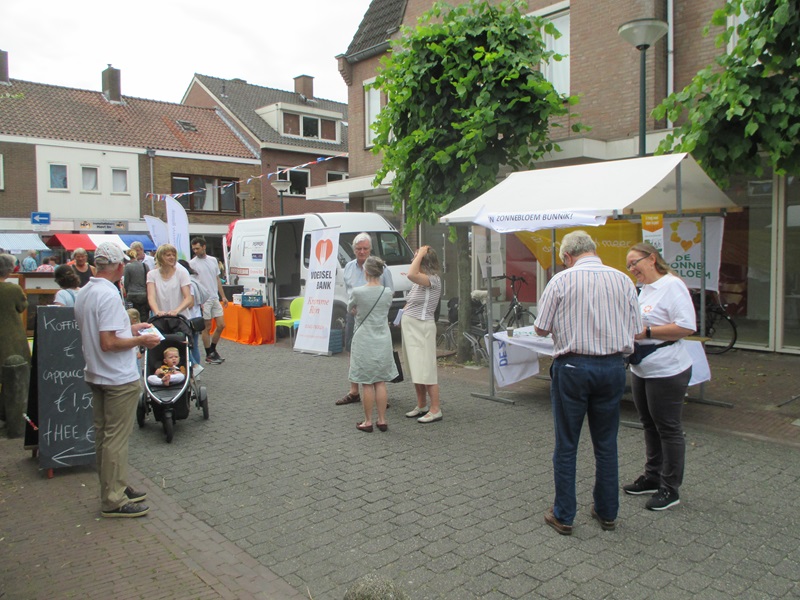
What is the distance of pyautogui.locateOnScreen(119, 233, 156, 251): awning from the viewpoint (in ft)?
97.7

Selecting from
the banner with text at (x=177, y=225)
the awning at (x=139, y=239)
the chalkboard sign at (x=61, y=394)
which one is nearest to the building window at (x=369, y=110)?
the banner with text at (x=177, y=225)

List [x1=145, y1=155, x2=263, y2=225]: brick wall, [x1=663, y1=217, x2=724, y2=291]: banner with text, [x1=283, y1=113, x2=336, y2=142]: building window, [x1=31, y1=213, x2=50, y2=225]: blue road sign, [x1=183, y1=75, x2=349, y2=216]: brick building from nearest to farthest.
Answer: [x1=663, y1=217, x2=724, y2=291]: banner with text, [x1=31, y1=213, x2=50, y2=225]: blue road sign, [x1=145, y1=155, x2=263, y2=225]: brick wall, [x1=183, y1=75, x2=349, y2=216]: brick building, [x1=283, y1=113, x2=336, y2=142]: building window

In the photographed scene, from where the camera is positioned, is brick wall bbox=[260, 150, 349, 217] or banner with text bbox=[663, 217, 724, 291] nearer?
banner with text bbox=[663, 217, 724, 291]

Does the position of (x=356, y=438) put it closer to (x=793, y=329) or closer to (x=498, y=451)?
(x=498, y=451)

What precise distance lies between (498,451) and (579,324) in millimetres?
2250

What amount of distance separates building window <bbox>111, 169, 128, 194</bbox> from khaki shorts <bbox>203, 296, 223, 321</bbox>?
76.4ft

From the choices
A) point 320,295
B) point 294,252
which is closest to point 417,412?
point 320,295

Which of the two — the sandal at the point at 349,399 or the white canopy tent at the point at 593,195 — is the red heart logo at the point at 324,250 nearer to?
the white canopy tent at the point at 593,195

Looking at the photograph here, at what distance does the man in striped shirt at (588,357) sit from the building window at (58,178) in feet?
100

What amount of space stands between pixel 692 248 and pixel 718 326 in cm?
310

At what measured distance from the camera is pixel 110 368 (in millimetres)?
4543

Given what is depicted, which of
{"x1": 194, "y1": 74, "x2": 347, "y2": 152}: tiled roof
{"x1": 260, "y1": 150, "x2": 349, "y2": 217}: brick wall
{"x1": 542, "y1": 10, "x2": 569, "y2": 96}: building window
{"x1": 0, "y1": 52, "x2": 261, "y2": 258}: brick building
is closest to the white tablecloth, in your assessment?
{"x1": 542, "y1": 10, "x2": 569, "y2": 96}: building window

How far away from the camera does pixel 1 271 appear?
6730 millimetres

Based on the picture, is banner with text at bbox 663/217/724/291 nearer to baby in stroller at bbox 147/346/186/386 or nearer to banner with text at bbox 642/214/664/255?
banner with text at bbox 642/214/664/255
